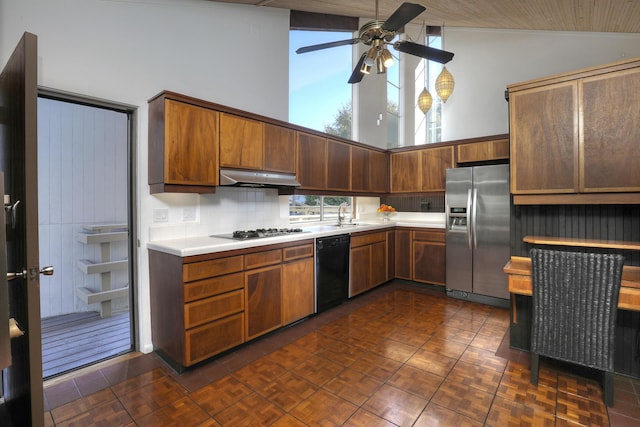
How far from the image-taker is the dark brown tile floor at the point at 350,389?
176cm

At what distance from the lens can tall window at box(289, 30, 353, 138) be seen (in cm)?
411

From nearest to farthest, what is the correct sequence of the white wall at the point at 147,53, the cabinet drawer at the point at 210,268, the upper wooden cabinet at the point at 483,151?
the white wall at the point at 147,53 → the cabinet drawer at the point at 210,268 → the upper wooden cabinet at the point at 483,151

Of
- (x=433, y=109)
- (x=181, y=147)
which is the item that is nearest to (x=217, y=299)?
(x=181, y=147)

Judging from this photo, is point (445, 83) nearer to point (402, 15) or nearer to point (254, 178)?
point (402, 15)

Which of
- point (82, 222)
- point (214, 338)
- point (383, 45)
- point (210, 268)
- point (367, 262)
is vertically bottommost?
point (214, 338)

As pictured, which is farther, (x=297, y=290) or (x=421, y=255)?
(x=421, y=255)

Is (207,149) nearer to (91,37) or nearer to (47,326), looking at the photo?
(91,37)

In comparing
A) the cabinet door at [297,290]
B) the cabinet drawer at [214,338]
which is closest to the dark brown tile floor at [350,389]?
the cabinet drawer at [214,338]

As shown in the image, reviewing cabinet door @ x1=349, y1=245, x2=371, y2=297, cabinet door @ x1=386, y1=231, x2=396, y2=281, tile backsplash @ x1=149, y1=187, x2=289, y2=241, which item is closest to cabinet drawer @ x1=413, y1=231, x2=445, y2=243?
cabinet door @ x1=386, y1=231, x2=396, y2=281

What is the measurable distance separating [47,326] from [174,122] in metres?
2.53

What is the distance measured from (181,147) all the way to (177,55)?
95 centimetres

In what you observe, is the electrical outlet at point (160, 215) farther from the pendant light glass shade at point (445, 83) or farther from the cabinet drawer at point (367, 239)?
the pendant light glass shade at point (445, 83)

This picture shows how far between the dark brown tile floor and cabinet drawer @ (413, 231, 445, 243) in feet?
5.15

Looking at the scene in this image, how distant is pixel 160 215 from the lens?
8.72ft
